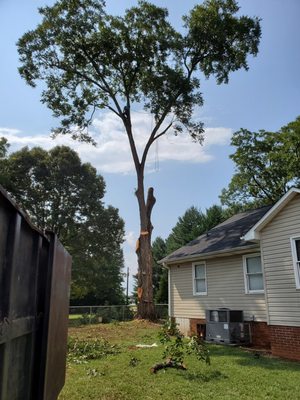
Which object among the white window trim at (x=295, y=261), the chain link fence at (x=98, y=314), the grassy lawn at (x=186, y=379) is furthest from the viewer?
the chain link fence at (x=98, y=314)

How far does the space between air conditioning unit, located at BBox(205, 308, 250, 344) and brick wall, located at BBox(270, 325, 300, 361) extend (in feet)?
7.27

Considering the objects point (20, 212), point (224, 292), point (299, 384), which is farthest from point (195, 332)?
point (20, 212)

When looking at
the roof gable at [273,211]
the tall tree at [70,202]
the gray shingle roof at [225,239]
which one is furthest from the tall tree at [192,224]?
the roof gable at [273,211]

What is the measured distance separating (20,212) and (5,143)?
105ft

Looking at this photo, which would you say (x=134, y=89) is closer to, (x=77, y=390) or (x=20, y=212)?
(x=77, y=390)

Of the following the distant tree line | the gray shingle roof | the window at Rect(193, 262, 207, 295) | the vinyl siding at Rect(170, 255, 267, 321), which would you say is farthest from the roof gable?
the distant tree line

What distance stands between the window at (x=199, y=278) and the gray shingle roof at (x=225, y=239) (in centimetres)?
66

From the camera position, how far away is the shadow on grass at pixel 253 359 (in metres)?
8.54

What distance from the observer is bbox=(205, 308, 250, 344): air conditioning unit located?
40.5 ft

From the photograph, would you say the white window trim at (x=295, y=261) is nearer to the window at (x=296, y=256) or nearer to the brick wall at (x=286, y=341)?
the window at (x=296, y=256)

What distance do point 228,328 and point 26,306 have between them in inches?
438

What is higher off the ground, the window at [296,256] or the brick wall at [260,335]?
the window at [296,256]

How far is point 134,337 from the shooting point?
1386 centimetres

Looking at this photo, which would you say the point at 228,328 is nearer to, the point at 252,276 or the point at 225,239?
the point at 252,276
